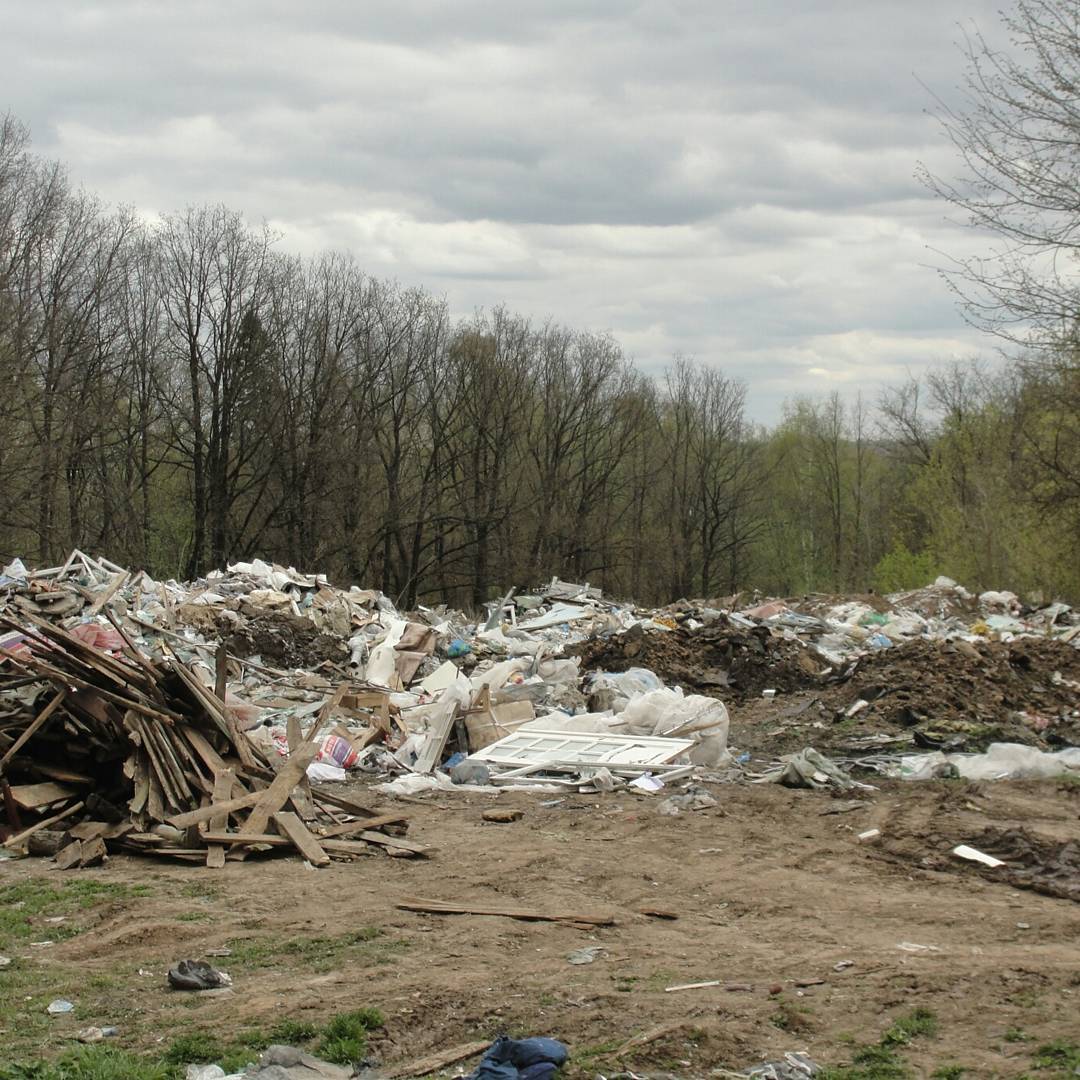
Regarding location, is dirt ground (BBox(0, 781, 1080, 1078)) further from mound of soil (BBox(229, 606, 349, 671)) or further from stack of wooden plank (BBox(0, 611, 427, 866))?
mound of soil (BBox(229, 606, 349, 671))

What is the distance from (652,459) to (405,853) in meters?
46.9

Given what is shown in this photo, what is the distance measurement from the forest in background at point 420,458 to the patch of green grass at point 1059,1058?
16.8 meters

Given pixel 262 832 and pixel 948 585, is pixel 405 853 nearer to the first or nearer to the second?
pixel 262 832

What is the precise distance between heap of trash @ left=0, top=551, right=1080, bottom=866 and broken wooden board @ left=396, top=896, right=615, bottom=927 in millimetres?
1419

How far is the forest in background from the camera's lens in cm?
3073

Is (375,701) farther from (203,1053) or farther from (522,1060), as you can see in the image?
(522,1060)

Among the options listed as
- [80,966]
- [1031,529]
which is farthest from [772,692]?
[1031,529]

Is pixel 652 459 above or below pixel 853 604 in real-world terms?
above

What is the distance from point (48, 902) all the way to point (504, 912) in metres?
2.74

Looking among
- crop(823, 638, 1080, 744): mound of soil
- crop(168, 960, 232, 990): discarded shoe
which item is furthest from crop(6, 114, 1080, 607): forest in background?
crop(168, 960, 232, 990): discarded shoe

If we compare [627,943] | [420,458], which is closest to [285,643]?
[627,943]

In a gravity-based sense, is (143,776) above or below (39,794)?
above

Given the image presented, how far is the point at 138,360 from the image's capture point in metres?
37.3

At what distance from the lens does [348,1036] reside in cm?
457
